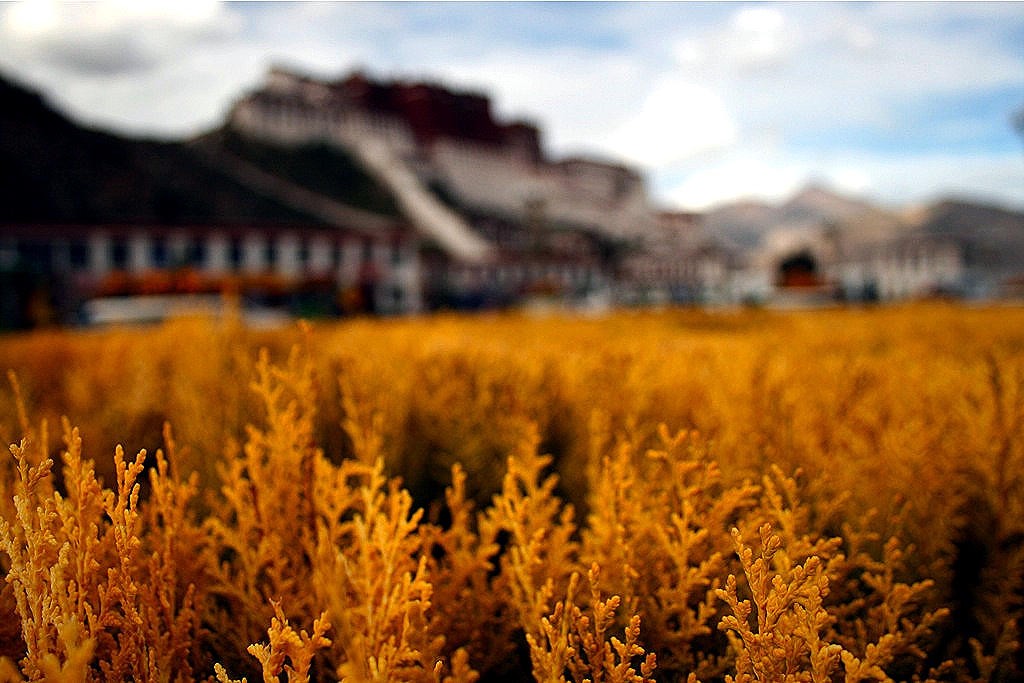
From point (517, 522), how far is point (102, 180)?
54042mm

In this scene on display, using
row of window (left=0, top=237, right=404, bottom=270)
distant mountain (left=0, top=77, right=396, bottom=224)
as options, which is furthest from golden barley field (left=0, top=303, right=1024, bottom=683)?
distant mountain (left=0, top=77, right=396, bottom=224)

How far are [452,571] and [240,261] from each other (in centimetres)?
4709

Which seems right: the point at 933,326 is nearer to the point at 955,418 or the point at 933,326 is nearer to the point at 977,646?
the point at 955,418

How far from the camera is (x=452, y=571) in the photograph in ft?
7.16

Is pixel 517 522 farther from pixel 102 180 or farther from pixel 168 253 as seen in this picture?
pixel 102 180

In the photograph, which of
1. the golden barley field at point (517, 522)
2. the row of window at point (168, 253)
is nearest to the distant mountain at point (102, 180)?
the row of window at point (168, 253)

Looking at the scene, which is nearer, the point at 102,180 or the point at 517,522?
the point at 517,522

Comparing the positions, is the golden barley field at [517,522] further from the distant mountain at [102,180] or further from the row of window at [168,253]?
the distant mountain at [102,180]

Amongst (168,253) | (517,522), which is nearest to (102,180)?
(168,253)

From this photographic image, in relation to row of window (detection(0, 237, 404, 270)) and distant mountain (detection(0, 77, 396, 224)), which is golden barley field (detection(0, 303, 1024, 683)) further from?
distant mountain (detection(0, 77, 396, 224))

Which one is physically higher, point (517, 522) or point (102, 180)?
point (102, 180)

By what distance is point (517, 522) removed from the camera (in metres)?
1.88

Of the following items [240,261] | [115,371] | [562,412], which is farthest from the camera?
[240,261]

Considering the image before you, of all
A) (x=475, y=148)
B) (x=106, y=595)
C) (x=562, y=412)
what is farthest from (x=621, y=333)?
(x=475, y=148)
